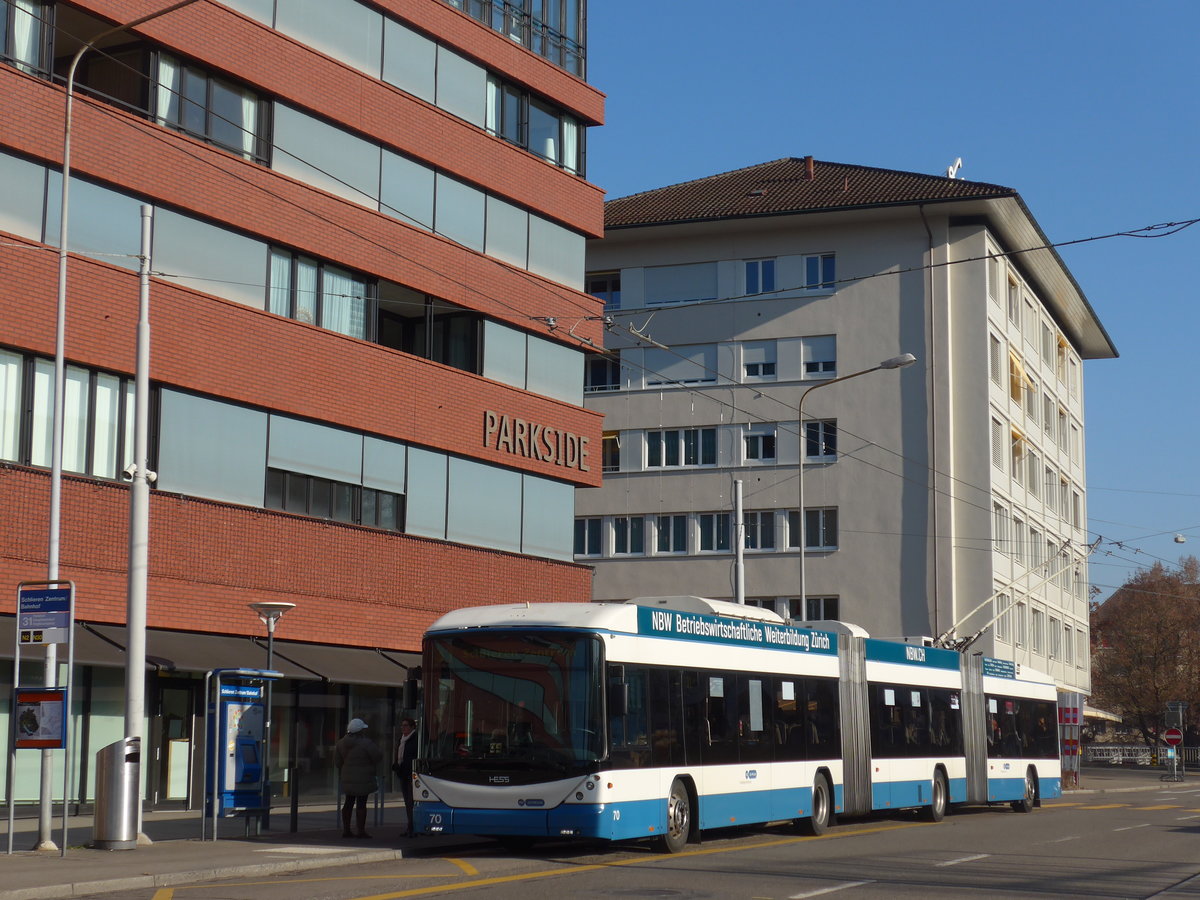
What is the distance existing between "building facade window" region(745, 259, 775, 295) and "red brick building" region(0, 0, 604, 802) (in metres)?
21.4

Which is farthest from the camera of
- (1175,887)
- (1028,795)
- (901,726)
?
(1028,795)

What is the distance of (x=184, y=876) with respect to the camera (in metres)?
14.8

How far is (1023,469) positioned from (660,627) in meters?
46.8

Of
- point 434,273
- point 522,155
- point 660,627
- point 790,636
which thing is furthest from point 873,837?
point 522,155

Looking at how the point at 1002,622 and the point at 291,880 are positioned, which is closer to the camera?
the point at 291,880

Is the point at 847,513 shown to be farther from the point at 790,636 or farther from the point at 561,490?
the point at 790,636

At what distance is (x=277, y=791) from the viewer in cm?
2845

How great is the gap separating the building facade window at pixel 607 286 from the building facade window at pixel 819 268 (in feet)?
23.2

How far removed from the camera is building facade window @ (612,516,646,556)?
192 feet

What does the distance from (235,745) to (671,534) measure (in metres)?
39.2

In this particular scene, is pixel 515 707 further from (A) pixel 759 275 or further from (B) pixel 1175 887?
(A) pixel 759 275

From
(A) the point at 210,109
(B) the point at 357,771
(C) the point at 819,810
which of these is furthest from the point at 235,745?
(A) the point at 210,109

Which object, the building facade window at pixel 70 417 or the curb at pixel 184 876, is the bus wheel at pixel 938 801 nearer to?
the curb at pixel 184 876

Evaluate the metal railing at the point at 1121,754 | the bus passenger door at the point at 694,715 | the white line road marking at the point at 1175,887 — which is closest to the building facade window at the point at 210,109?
the bus passenger door at the point at 694,715
